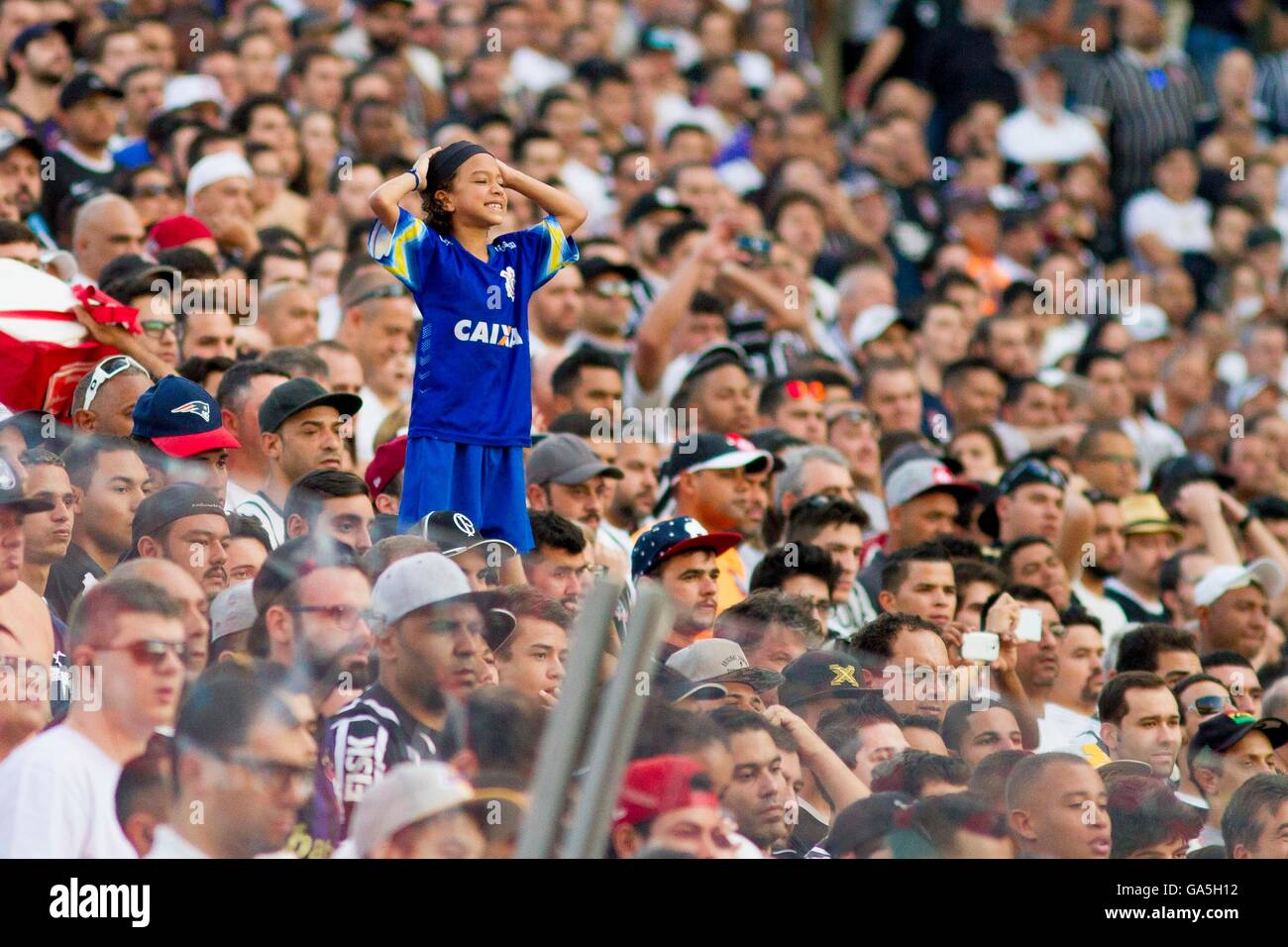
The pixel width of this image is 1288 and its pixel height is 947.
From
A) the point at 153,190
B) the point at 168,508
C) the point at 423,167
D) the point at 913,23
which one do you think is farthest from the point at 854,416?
the point at 913,23

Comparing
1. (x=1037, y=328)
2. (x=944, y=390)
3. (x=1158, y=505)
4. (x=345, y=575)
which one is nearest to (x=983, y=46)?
(x=1037, y=328)

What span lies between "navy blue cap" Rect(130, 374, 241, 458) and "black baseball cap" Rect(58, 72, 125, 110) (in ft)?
13.0

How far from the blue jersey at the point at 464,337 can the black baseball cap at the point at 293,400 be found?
0.91 ft

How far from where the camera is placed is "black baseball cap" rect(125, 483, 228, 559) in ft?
16.6

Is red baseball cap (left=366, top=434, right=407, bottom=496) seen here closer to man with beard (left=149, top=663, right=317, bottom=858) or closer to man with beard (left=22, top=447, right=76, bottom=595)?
man with beard (left=22, top=447, right=76, bottom=595)

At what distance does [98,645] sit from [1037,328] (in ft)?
30.9

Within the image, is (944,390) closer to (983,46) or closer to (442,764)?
(983,46)

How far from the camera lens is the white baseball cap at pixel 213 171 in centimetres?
998

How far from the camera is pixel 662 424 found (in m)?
9.65

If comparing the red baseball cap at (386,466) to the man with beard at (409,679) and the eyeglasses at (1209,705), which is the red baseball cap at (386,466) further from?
the man with beard at (409,679)

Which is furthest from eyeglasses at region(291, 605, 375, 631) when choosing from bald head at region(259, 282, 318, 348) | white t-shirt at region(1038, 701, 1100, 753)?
bald head at region(259, 282, 318, 348)

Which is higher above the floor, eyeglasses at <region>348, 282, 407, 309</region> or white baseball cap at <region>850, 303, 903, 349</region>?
white baseball cap at <region>850, 303, 903, 349</region>
